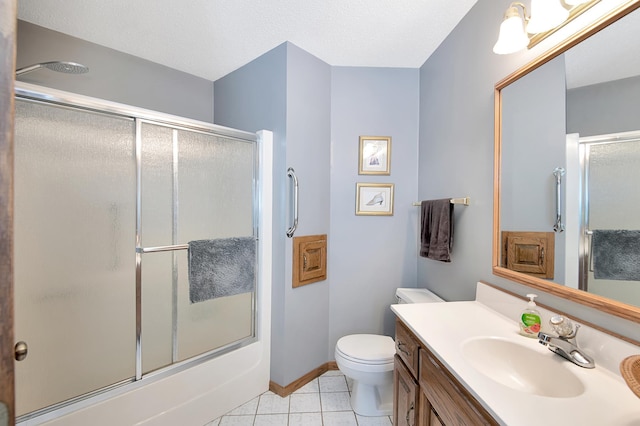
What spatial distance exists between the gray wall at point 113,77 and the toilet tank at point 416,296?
7.51ft

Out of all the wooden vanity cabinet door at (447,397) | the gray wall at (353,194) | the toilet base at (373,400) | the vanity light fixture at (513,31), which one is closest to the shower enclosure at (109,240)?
the gray wall at (353,194)

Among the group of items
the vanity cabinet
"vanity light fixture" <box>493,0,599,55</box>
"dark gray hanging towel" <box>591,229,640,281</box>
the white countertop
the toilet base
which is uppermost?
"vanity light fixture" <box>493,0,599,55</box>

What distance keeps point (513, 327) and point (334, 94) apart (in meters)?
1.90

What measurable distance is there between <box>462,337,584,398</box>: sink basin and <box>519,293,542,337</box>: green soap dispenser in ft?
0.30

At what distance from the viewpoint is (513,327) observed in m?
1.14

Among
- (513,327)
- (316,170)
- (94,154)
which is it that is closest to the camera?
(513,327)

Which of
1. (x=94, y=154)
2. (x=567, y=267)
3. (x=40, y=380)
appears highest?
(x=94, y=154)

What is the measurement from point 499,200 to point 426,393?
37.1 inches

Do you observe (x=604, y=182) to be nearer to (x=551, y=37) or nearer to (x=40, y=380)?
(x=551, y=37)

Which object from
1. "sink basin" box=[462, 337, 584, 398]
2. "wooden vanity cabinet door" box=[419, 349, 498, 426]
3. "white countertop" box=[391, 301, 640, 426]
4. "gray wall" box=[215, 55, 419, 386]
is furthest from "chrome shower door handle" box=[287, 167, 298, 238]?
"sink basin" box=[462, 337, 584, 398]

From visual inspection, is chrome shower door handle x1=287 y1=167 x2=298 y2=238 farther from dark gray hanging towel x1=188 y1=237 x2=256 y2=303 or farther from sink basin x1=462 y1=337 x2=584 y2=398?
sink basin x1=462 y1=337 x2=584 y2=398

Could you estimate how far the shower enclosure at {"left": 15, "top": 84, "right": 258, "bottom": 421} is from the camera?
1.19 meters

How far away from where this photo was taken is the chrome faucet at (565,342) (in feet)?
2.77

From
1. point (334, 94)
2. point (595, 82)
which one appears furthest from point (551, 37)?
point (334, 94)
